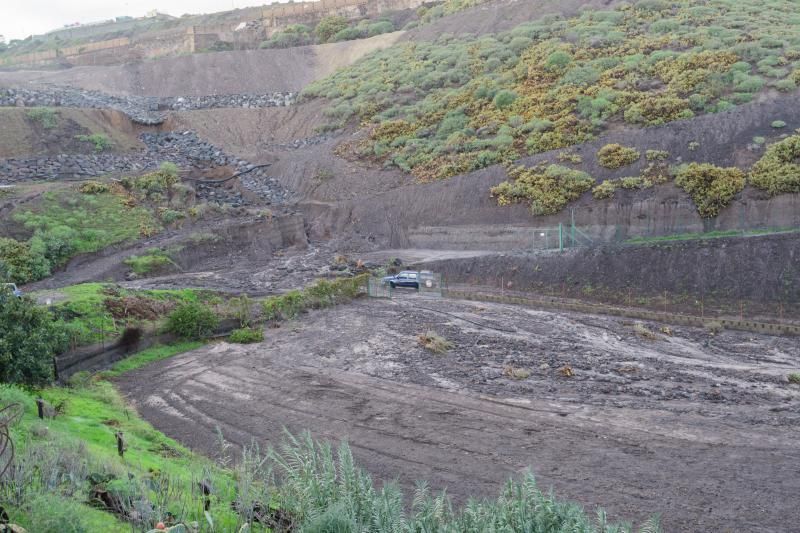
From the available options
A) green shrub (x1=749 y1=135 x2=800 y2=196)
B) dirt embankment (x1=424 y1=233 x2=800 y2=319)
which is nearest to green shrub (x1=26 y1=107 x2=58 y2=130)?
dirt embankment (x1=424 y1=233 x2=800 y2=319)

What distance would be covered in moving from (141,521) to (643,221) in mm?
30806

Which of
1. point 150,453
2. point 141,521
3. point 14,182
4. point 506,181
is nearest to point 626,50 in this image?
point 506,181

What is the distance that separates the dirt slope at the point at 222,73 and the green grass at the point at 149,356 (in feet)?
160

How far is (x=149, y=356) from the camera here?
931 inches

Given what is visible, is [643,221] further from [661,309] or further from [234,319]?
[234,319]

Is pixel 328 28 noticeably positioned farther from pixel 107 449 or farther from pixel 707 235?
pixel 107 449

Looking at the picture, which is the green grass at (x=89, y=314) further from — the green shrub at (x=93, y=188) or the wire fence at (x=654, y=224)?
the wire fence at (x=654, y=224)

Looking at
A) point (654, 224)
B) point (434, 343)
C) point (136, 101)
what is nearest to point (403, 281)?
point (434, 343)

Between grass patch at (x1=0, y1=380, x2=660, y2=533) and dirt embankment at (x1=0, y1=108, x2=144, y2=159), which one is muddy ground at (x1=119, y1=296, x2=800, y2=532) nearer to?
grass patch at (x1=0, y1=380, x2=660, y2=533)

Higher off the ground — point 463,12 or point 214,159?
point 463,12

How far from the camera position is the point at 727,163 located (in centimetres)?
3578

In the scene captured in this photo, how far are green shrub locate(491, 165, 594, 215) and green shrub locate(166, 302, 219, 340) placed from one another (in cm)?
1957

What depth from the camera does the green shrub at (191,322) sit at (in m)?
25.3

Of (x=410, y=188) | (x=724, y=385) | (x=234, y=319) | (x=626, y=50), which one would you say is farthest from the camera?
(x=626, y=50)
